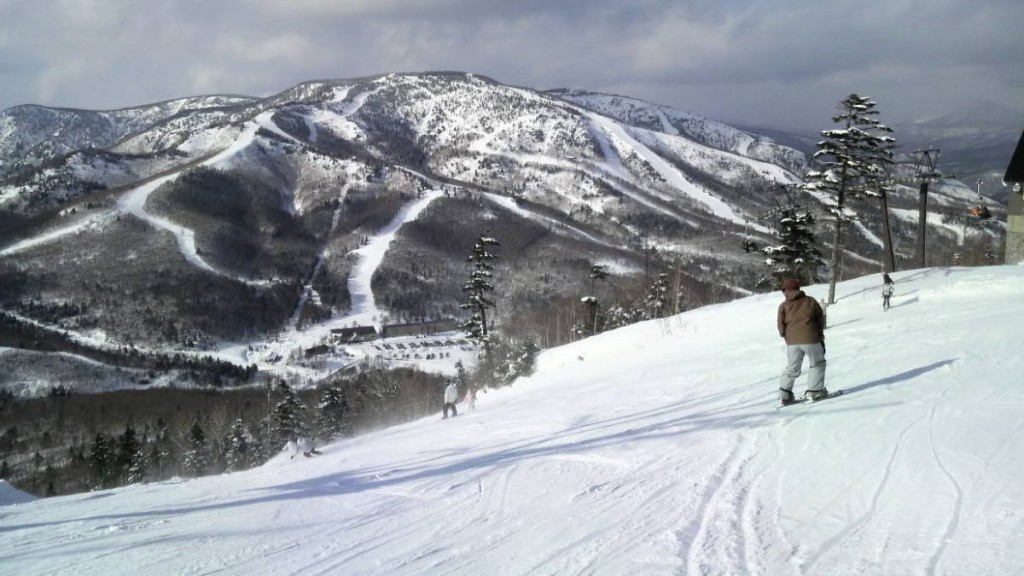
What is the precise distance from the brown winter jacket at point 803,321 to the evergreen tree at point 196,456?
47.9m

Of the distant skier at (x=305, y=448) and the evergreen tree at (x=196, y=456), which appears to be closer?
the distant skier at (x=305, y=448)

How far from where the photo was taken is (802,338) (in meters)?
9.46

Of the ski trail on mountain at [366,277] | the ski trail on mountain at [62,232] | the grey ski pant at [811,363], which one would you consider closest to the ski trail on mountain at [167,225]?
the ski trail on mountain at [62,232]

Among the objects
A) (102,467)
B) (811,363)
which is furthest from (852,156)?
(102,467)

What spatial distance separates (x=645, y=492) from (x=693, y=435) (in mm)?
2466

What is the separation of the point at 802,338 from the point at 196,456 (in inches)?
2114

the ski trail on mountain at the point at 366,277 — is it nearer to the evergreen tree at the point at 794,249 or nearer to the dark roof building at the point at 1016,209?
the evergreen tree at the point at 794,249

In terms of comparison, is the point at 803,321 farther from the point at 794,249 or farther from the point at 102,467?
the point at 102,467

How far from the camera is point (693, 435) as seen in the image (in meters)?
8.72

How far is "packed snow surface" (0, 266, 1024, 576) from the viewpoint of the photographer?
16.3ft

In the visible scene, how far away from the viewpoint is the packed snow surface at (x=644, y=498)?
16.3ft

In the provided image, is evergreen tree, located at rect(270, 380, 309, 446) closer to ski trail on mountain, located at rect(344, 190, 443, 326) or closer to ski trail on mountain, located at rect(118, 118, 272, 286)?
ski trail on mountain, located at rect(344, 190, 443, 326)

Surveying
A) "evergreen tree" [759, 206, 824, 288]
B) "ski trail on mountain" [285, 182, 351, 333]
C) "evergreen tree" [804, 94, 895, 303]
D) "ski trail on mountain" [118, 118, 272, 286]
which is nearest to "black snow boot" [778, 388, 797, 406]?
"evergreen tree" [804, 94, 895, 303]

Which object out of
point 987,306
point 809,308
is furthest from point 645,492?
point 987,306
